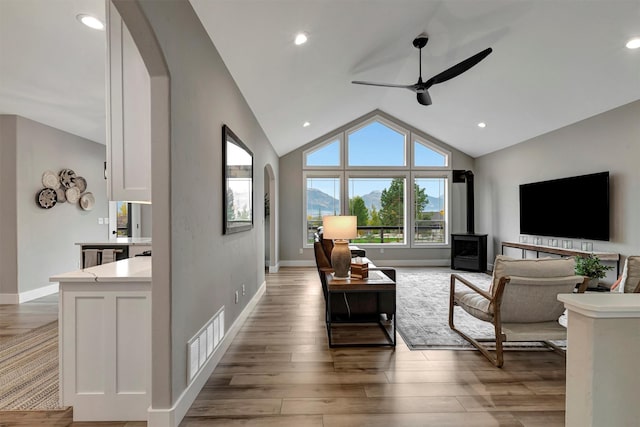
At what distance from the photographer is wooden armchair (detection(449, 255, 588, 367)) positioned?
249cm

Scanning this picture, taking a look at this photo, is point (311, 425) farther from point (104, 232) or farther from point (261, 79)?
point (104, 232)

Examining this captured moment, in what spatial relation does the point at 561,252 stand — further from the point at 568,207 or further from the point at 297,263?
the point at 297,263

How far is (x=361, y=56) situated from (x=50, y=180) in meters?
4.96

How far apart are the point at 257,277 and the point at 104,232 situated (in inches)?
136

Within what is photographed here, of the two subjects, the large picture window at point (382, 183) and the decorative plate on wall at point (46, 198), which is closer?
the decorative plate on wall at point (46, 198)

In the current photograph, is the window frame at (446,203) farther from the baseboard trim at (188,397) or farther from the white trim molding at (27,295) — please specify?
the white trim molding at (27,295)

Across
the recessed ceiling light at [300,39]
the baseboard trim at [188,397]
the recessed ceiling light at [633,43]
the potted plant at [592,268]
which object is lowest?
the baseboard trim at [188,397]

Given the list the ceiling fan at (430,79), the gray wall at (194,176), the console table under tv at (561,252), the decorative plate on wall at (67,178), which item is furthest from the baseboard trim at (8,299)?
the console table under tv at (561,252)

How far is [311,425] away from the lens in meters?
1.85

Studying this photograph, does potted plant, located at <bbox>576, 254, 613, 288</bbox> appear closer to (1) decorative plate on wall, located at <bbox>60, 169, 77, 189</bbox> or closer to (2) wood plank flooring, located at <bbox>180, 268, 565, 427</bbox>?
(2) wood plank flooring, located at <bbox>180, 268, 565, 427</bbox>

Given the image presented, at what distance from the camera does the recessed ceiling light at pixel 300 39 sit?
9.86ft

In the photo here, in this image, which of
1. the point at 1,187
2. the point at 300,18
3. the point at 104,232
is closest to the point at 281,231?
the point at 104,232

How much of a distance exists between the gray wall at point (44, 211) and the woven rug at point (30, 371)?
5.66 ft

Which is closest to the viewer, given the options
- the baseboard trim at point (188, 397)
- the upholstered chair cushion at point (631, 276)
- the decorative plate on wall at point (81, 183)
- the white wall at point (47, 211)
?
the baseboard trim at point (188, 397)
